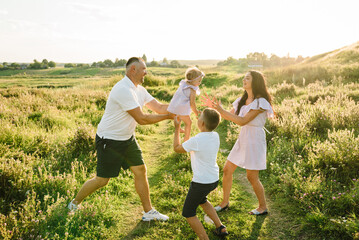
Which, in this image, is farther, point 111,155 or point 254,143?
point 254,143

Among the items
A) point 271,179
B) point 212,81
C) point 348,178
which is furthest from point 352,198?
point 212,81

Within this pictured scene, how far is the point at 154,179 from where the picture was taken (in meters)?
5.88

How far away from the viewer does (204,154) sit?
3199 millimetres

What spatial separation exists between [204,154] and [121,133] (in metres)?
1.49

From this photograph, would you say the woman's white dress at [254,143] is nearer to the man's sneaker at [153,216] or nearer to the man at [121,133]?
the man at [121,133]

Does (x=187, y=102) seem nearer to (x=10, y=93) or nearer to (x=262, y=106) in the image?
(x=262, y=106)

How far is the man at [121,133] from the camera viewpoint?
3.72 metres

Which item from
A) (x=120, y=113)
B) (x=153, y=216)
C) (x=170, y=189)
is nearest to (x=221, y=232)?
(x=153, y=216)

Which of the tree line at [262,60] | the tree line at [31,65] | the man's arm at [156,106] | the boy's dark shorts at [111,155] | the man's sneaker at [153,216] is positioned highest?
the tree line at [31,65]

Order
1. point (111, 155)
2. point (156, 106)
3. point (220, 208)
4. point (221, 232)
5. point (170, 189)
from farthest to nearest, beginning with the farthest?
1. point (170, 189)
2. point (156, 106)
3. point (220, 208)
4. point (111, 155)
5. point (221, 232)

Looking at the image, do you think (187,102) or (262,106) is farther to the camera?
(187,102)

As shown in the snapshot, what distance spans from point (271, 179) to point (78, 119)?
7.60 metres

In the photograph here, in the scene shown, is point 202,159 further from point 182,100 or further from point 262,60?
point 262,60

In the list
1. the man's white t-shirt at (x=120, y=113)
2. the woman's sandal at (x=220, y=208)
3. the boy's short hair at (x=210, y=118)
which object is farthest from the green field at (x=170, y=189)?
the boy's short hair at (x=210, y=118)
